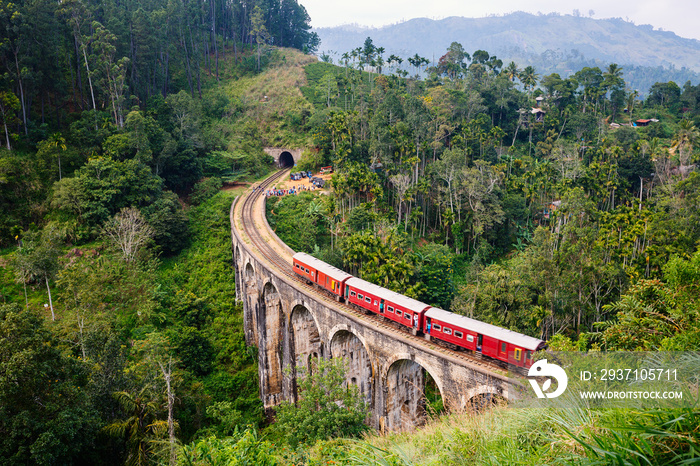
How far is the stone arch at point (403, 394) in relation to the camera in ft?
94.8

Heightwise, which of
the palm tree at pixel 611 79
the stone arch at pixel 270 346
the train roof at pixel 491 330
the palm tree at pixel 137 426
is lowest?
the stone arch at pixel 270 346

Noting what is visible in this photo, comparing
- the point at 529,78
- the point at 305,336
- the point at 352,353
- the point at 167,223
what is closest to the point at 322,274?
the point at 305,336

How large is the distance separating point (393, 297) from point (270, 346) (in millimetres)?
17897

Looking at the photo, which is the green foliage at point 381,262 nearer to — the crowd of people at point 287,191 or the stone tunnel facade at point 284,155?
the crowd of people at point 287,191

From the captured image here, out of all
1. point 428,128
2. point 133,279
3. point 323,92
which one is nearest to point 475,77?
point 323,92

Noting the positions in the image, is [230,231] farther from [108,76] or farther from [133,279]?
[108,76]

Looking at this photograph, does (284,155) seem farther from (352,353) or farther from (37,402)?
(37,402)

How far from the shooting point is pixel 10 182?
46188 millimetres

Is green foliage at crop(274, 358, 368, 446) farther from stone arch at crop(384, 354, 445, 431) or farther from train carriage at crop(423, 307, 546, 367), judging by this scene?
train carriage at crop(423, 307, 546, 367)

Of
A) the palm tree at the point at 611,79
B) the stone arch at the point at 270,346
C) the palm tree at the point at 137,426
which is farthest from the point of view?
the palm tree at the point at 611,79

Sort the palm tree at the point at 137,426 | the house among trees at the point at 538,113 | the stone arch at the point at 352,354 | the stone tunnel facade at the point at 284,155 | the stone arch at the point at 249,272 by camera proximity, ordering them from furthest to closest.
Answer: the house among trees at the point at 538,113 < the stone tunnel facade at the point at 284,155 < the stone arch at the point at 249,272 < the stone arch at the point at 352,354 < the palm tree at the point at 137,426

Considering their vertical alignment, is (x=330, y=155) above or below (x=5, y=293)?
above

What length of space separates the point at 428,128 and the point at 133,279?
154 ft

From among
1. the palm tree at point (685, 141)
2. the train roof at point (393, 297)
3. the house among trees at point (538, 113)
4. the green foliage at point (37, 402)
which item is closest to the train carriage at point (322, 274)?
the train roof at point (393, 297)
